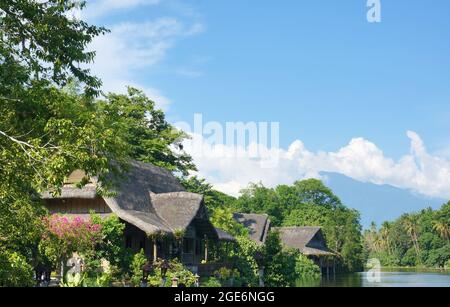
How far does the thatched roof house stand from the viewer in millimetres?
25250

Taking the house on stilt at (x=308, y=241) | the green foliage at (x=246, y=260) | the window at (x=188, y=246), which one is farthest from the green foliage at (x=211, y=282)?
the house on stilt at (x=308, y=241)

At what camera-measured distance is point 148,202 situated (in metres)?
28.9

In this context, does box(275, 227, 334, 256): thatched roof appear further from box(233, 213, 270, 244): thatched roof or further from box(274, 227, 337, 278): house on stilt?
box(233, 213, 270, 244): thatched roof

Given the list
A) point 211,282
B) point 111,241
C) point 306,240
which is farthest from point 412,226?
point 111,241

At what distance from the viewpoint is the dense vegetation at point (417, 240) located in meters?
77.2

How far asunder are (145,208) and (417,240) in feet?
225

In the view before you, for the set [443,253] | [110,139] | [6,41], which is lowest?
[443,253]

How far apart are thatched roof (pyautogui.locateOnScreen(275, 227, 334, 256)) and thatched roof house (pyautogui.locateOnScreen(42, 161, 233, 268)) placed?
2309 cm

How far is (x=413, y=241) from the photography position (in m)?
86.8

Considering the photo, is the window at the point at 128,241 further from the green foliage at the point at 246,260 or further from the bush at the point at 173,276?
the green foliage at the point at 246,260

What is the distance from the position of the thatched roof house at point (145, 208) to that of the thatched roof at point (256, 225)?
46.2ft

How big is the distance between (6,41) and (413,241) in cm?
8382
